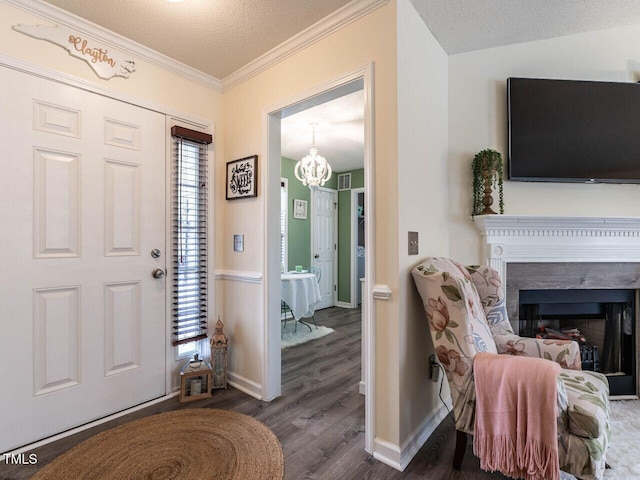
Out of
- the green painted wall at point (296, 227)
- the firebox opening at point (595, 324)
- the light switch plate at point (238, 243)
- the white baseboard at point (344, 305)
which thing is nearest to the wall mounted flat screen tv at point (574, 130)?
the firebox opening at point (595, 324)

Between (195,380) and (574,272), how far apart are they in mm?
2862

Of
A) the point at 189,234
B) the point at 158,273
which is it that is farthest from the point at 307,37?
the point at 158,273

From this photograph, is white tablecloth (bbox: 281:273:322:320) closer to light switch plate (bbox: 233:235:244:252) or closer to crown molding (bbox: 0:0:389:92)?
light switch plate (bbox: 233:235:244:252)

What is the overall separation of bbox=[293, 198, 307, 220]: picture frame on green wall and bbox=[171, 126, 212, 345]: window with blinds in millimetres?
2573

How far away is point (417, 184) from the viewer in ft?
5.99

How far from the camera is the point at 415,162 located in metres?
1.80

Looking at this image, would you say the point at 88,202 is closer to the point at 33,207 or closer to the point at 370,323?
the point at 33,207

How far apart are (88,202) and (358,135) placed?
2.93 m

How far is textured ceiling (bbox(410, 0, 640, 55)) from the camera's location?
71.1 inches

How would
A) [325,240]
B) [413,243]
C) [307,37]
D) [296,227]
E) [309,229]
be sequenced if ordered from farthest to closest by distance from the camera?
[325,240] → [309,229] → [296,227] → [307,37] → [413,243]

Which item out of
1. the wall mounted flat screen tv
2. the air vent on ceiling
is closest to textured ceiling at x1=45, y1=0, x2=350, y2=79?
the wall mounted flat screen tv

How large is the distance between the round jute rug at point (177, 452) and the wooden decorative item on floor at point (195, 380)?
238mm

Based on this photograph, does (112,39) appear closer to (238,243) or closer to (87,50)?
(87,50)

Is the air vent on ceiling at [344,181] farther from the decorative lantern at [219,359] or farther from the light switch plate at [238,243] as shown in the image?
the decorative lantern at [219,359]
